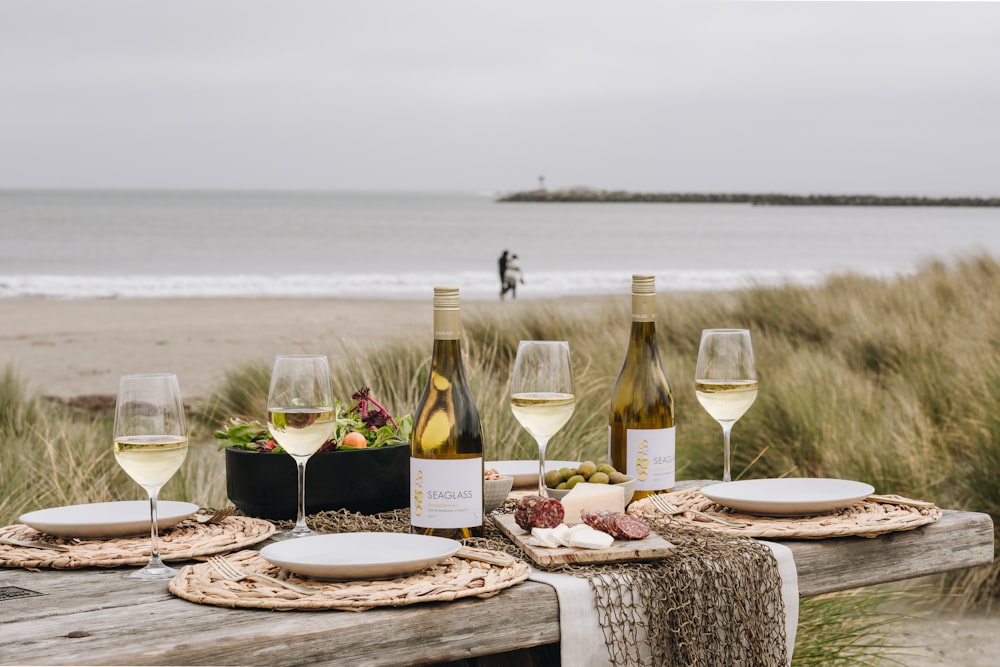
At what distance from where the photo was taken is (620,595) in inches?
65.6

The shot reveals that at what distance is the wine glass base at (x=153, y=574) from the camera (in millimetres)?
1741

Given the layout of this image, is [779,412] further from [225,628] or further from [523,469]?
[225,628]

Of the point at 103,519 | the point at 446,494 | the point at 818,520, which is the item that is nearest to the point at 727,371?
the point at 818,520

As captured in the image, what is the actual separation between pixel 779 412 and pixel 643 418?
3492mm

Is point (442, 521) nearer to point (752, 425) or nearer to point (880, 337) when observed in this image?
point (752, 425)

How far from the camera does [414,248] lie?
45.5 meters

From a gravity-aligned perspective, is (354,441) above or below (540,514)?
above

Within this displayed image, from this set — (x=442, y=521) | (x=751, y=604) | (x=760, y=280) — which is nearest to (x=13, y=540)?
(x=442, y=521)

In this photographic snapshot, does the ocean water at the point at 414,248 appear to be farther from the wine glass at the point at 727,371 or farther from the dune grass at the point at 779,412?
the wine glass at the point at 727,371

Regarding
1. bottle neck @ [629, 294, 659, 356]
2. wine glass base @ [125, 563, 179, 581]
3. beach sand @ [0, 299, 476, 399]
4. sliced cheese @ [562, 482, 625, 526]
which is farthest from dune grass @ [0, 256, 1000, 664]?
wine glass base @ [125, 563, 179, 581]

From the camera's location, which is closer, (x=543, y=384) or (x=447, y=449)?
(x=447, y=449)

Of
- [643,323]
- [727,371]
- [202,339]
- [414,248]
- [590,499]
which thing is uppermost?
[414,248]

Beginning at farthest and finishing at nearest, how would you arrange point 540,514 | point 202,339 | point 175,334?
point 175,334 < point 202,339 < point 540,514

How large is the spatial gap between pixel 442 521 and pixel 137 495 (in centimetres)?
345
